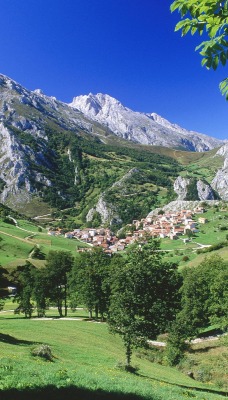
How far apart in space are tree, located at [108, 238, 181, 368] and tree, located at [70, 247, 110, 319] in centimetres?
3392

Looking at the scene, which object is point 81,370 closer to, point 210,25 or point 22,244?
point 210,25

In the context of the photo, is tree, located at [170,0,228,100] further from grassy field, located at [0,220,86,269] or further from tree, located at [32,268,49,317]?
grassy field, located at [0,220,86,269]

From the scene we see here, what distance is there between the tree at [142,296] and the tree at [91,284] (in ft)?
111

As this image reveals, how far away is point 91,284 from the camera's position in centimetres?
6538

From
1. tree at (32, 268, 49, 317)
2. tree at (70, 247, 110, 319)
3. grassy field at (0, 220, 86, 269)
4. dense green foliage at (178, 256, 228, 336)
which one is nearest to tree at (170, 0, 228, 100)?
dense green foliage at (178, 256, 228, 336)

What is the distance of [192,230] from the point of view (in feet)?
624

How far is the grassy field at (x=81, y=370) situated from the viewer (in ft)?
39.4

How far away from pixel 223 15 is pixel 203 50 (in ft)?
2.66

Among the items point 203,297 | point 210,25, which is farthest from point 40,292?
point 210,25

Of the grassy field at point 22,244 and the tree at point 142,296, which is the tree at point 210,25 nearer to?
the tree at point 142,296

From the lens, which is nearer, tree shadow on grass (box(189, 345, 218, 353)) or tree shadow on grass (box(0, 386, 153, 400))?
→ tree shadow on grass (box(0, 386, 153, 400))

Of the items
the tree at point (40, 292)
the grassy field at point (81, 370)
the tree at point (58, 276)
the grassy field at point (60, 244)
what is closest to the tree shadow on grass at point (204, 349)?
the grassy field at point (81, 370)

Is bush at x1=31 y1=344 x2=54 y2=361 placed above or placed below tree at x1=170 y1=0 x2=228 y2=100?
below

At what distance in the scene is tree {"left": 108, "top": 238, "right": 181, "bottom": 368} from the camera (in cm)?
2716
